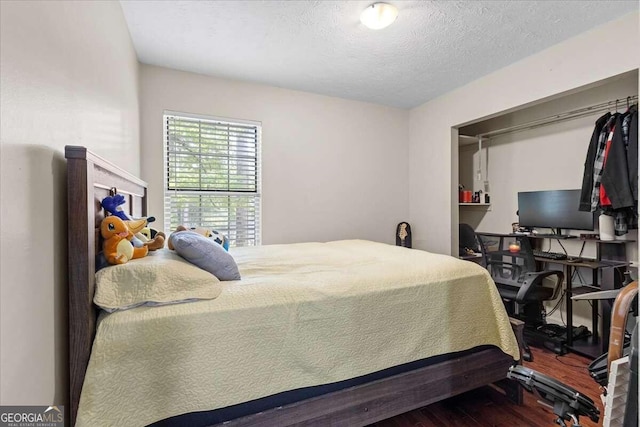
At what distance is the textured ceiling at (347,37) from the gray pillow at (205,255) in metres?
1.58

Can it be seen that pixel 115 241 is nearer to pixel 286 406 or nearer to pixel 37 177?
pixel 37 177

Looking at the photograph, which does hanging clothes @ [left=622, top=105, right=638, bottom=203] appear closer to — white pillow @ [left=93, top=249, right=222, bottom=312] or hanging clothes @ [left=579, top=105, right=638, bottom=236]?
hanging clothes @ [left=579, top=105, right=638, bottom=236]

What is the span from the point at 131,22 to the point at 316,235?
2514 millimetres

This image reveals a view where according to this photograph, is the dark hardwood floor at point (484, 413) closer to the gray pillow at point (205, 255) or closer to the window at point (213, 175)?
the gray pillow at point (205, 255)

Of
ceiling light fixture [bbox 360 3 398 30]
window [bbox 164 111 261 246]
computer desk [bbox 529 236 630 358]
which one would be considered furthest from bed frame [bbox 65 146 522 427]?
ceiling light fixture [bbox 360 3 398 30]

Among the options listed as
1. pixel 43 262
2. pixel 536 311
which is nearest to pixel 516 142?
pixel 536 311

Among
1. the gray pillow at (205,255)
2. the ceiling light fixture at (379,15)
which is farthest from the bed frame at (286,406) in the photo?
the ceiling light fixture at (379,15)

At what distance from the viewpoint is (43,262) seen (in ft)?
2.97

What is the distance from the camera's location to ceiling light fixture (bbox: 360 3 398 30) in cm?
192

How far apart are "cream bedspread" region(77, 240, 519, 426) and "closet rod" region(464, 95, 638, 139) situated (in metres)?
2.24

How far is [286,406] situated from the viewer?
1.22m

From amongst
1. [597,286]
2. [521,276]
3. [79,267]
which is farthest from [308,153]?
[597,286]

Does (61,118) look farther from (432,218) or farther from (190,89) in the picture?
(432,218)

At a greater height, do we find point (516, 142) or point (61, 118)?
point (516, 142)
